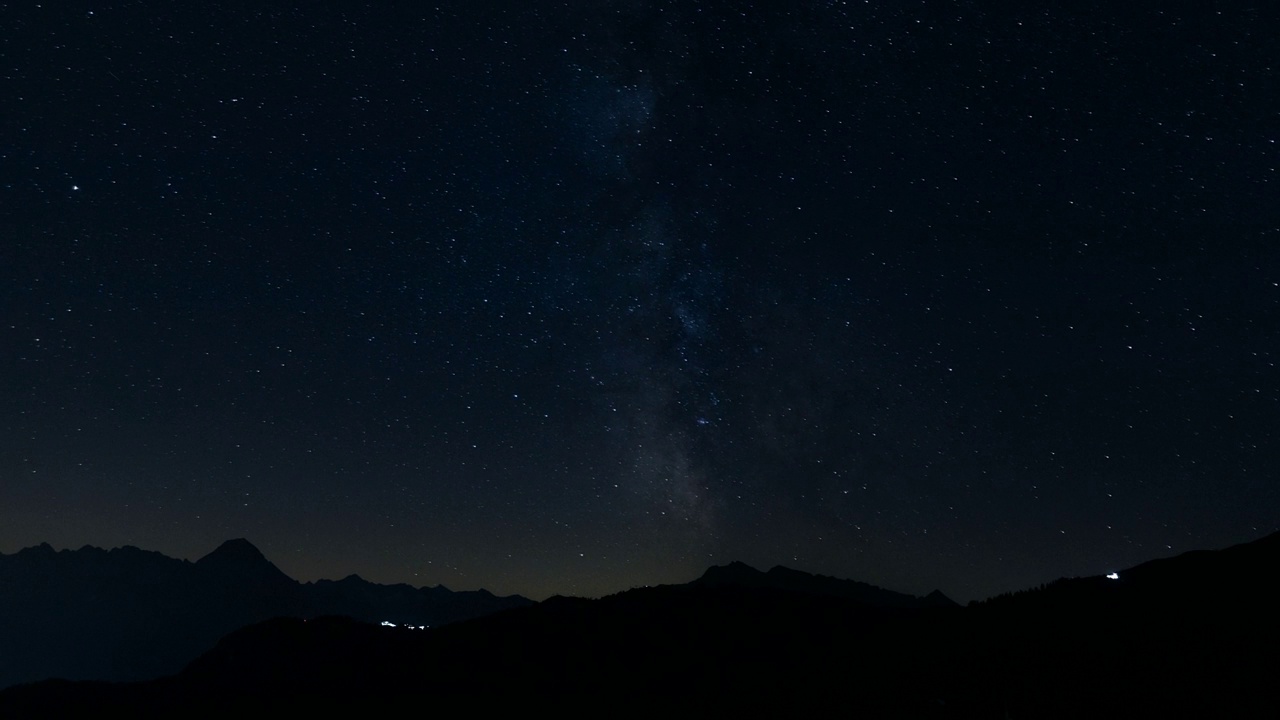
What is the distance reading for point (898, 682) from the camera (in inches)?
858

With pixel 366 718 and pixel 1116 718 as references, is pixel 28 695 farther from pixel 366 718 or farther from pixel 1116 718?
pixel 1116 718

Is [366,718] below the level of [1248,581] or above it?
below

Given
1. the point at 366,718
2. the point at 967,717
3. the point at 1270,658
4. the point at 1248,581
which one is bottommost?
the point at 366,718

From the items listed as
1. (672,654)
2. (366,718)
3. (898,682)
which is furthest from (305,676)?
(898,682)

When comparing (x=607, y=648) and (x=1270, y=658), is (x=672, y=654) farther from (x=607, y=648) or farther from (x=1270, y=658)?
(x=1270, y=658)

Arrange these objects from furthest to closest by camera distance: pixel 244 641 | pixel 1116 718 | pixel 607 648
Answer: pixel 244 641 < pixel 607 648 < pixel 1116 718

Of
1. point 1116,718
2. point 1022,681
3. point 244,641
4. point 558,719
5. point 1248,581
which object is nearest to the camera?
point 1116,718

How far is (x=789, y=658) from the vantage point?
77000 millimetres

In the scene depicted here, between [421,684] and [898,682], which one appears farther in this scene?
[421,684]

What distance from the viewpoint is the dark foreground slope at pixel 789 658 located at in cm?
1723

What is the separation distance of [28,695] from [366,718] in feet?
153

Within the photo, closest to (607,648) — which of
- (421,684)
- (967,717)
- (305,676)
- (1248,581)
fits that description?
(421,684)

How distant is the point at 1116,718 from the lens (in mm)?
14930

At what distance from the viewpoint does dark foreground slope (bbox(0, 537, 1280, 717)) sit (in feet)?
56.5
